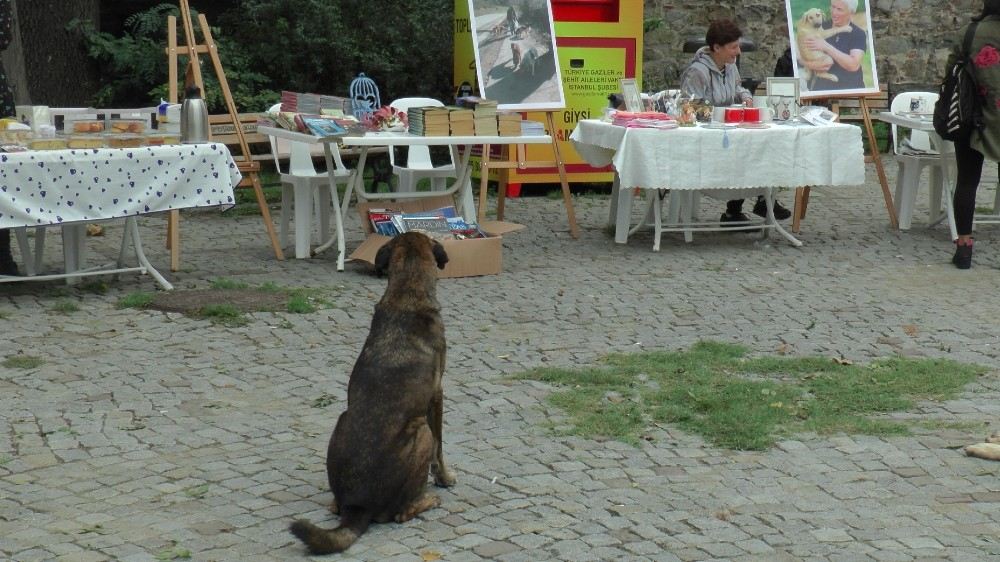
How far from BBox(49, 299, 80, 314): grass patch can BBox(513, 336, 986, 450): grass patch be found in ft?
9.18

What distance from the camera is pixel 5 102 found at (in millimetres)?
8094

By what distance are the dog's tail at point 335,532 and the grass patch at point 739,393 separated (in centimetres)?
137

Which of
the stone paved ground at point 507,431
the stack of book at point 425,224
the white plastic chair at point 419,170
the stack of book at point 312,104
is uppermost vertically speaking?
the stack of book at point 312,104

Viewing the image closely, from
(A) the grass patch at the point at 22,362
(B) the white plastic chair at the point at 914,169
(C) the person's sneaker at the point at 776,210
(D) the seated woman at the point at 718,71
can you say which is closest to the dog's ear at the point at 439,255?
(A) the grass patch at the point at 22,362

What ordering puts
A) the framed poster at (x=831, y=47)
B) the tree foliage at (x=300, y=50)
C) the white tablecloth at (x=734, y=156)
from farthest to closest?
1. the tree foliage at (x=300, y=50)
2. the framed poster at (x=831, y=47)
3. the white tablecloth at (x=734, y=156)

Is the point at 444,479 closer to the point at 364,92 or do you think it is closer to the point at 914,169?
the point at 364,92

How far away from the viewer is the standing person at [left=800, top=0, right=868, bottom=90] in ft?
35.4

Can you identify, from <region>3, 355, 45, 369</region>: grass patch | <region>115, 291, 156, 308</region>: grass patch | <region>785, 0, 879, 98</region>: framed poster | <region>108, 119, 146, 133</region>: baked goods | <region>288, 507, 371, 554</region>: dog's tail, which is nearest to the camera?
<region>288, 507, 371, 554</region>: dog's tail

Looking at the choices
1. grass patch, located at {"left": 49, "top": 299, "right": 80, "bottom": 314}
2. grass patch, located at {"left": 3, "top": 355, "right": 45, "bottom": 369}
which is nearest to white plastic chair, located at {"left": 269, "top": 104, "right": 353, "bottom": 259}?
grass patch, located at {"left": 49, "top": 299, "right": 80, "bottom": 314}

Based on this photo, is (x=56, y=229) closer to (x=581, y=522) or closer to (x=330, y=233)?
(x=330, y=233)

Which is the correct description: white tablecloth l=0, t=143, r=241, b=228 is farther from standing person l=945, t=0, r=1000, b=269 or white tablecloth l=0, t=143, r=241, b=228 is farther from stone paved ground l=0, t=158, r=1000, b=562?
standing person l=945, t=0, r=1000, b=269

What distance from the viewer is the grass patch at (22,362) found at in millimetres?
6332

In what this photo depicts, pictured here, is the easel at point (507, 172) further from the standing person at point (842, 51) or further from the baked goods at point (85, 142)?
the baked goods at point (85, 142)

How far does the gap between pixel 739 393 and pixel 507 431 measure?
1126mm
